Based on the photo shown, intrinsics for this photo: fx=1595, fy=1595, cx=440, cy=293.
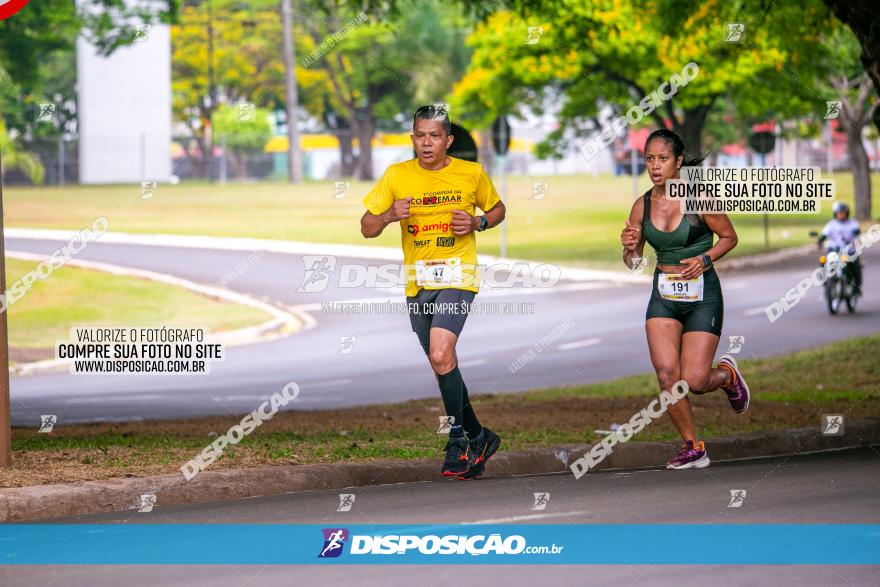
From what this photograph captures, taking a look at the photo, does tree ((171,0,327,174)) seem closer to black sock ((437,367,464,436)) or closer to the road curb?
the road curb

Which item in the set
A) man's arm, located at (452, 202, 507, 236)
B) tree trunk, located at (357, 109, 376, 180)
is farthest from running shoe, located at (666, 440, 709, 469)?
tree trunk, located at (357, 109, 376, 180)

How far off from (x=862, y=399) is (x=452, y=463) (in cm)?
632

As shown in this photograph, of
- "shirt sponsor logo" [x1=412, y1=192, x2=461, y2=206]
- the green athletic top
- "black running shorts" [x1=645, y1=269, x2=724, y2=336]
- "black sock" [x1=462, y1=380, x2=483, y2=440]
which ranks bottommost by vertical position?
"black sock" [x1=462, y1=380, x2=483, y2=440]

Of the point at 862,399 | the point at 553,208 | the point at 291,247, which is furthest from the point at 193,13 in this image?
the point at 862,399

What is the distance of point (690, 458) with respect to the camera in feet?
33.1

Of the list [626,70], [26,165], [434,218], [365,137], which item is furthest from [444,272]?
[365,137]

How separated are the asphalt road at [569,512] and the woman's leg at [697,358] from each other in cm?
60

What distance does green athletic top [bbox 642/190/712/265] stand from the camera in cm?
956

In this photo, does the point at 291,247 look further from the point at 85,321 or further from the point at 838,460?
the point at 838,460

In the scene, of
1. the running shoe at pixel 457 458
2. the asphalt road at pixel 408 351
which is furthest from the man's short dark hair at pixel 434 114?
the asphalt road at pixel 408 351

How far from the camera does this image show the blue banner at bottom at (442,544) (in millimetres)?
7332

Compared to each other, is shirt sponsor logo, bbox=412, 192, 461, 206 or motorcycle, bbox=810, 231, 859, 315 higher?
shirt sponsor logo, bbox=412, 192, 461, 206

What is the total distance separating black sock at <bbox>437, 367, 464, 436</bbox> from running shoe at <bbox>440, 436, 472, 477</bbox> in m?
0.14

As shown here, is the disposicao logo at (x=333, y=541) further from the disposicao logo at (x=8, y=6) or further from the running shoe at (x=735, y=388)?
the disposicao logo at (x=8, y=6)
